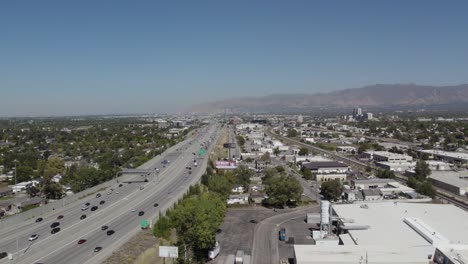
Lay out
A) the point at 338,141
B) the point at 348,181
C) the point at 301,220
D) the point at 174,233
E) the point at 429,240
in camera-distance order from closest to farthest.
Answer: the point at 429,240 → the point at 174,233 → the point at 301,220 → the point at 348,181 → the point at 338,141

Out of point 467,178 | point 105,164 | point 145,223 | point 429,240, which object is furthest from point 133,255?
point 467,178

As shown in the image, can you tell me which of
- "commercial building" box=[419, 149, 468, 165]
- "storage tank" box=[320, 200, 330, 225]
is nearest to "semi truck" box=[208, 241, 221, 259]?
"storage tank" box=[320, 200, 330, 225]

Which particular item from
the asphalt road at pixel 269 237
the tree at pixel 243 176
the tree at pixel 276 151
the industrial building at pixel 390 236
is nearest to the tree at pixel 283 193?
the asphalt road at pixel 269 237

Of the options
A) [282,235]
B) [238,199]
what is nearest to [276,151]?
[238,199]

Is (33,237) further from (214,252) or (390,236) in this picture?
(390,236)

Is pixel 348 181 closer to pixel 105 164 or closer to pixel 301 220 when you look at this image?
pixel 301 220

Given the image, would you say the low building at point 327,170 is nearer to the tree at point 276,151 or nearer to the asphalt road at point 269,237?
the asphalt road at point 269,237
